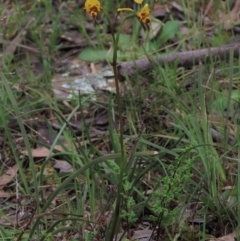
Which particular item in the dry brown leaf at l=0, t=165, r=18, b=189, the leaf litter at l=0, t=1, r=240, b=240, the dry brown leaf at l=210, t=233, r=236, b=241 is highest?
the leaf litter at l=0, t=1, r=240, b=240

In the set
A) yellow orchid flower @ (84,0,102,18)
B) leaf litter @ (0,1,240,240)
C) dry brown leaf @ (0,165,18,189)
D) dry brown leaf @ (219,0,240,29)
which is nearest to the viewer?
yellow orchid flower @ (84,0,102,18)

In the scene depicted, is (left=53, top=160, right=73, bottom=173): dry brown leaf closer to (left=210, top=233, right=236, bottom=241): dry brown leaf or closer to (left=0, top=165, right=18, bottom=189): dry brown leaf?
(left=0, top=165, right=18, bottom=189): dry brown leaf

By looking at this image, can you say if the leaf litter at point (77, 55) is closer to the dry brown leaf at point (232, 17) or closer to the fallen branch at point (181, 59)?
the dry brown leaf at point (232, 17)

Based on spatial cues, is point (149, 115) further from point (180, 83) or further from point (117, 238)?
point (117, 238)

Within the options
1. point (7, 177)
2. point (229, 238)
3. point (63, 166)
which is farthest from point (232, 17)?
point (229, 238)

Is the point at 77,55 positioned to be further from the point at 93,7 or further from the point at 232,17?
the point at 93,7

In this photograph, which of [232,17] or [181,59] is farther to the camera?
[232,17]

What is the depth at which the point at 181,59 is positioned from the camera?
2928 mm

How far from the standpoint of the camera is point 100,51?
332 centimetres

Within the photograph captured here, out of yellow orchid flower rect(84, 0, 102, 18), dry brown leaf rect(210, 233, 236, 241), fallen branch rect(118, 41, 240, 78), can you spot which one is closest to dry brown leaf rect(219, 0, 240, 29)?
fallen branch rect(118, 41, 240, 78)

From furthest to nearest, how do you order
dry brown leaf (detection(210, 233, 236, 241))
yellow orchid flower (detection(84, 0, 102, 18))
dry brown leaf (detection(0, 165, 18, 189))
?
dry brown leaf (detection(0, 165, 18, 189)), dry brown leaf (detection(210, 233, 236, 241)), yellow orchid flower (detection(84, 0, 102, 18))

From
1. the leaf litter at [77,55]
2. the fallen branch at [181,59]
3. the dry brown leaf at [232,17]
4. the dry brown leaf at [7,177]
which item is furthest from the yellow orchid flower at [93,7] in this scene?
the dry brown leaf at [232,17]

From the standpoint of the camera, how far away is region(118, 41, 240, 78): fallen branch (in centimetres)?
286

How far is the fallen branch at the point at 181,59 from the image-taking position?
2.86m
